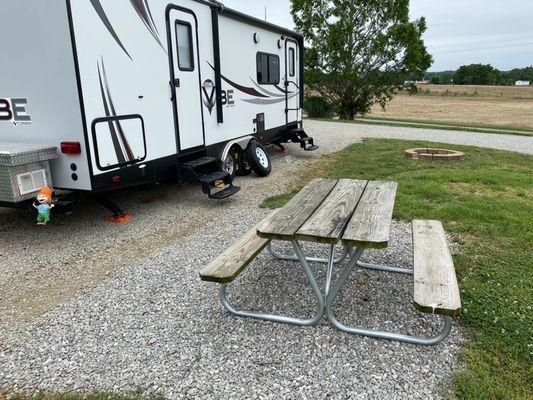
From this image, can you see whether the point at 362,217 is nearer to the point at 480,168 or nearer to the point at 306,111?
Answer: the point at 480,168

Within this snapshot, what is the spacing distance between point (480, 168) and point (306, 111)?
42.6ft

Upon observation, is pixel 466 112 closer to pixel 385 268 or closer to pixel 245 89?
pixel 245 89

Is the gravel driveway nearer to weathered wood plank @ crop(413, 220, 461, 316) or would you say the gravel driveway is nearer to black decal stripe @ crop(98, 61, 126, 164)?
weathered wood plank @ crop(413, 220, 461, 316)

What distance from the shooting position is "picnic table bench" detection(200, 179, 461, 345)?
251 cm

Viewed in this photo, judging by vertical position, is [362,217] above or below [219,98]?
below

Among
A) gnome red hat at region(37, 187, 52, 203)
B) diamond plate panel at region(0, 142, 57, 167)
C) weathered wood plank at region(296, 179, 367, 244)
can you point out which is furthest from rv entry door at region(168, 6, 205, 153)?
weathered wood plank at region(296, 179, 367, 244)

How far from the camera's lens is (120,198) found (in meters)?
6.34

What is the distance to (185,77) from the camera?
18.6 feet

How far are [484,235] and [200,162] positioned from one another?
360 centimetres

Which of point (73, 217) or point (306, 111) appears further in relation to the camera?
point (306, 111)

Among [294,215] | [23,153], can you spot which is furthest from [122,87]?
[294,215]

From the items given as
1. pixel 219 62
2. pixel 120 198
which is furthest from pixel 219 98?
pixel 120 198

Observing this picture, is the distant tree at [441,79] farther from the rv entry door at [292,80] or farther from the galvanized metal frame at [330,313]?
the galvanized metal frame at [330,313]

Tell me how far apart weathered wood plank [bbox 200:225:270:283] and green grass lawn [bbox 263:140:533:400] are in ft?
4.62
